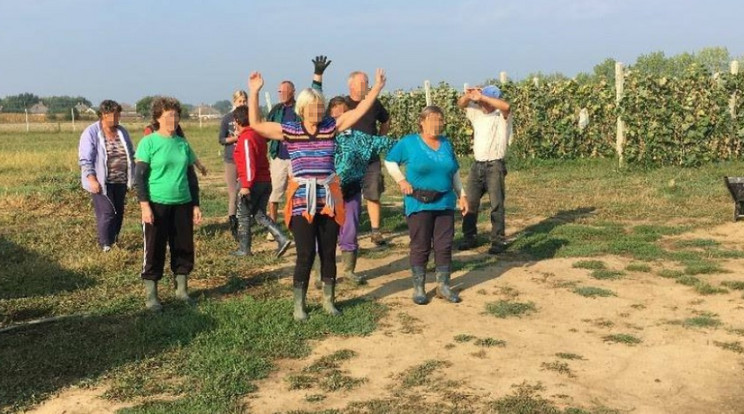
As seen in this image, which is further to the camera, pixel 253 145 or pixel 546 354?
pixel 253 145

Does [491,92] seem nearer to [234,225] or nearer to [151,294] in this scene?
[234,225]

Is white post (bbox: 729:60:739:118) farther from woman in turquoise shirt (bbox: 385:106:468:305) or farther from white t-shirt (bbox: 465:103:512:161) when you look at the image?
woman in turquoise shirt (bbox: 385:106:468:305)

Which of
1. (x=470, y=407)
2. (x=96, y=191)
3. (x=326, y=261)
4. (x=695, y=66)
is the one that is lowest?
(x=470, y=407)

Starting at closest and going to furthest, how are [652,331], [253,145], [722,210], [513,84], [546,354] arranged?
[546,354] < [652,331] < [253,145] < [722,210] < [513,84]

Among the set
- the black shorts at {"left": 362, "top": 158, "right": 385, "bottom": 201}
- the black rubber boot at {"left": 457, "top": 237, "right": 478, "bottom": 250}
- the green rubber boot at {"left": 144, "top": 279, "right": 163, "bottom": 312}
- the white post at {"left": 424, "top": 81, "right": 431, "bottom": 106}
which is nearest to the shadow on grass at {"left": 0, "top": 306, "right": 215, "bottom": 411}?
the green rubber boot at {"left": 144, "top": 279, "right": 163, "bottom": 312}

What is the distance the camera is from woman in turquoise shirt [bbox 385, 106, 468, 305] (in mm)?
5789

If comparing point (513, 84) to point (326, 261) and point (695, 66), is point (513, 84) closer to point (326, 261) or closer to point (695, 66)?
point (695, 66)

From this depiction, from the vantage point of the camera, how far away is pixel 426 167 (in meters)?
5.78

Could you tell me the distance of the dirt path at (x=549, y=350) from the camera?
13.1 ft

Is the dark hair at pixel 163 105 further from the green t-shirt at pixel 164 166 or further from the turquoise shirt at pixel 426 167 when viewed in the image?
the turquoise shirt at pixel 426 167

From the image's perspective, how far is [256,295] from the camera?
20.3ft

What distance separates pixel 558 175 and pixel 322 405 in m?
11.0

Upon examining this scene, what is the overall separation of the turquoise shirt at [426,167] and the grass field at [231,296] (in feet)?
3.07

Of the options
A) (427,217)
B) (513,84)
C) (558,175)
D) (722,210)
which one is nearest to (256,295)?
(427,217)
